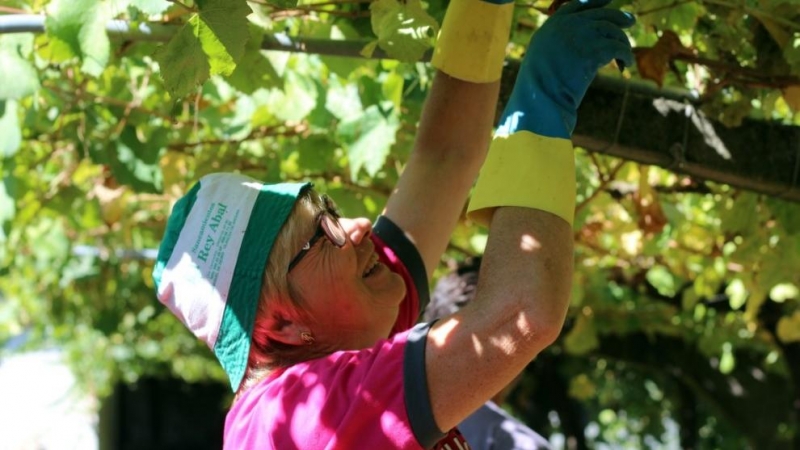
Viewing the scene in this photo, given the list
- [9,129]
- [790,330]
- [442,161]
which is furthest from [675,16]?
[790,330]

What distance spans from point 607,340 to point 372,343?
7.23 m

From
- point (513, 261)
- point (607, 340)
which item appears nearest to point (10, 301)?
point (607, 340)

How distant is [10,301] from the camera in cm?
1188

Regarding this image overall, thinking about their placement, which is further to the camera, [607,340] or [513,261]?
[607,340]

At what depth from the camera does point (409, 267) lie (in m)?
2.24

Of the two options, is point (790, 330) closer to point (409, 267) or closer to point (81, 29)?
point (409, 267)

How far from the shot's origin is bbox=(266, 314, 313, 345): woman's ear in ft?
6.22

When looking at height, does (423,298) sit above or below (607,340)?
above

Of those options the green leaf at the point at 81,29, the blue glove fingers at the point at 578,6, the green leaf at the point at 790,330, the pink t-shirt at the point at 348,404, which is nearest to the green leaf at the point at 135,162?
the green leaf at the point at 81,29

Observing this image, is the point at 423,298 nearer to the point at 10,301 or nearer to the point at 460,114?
the point at 460,114

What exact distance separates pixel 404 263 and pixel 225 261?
0.46 meters

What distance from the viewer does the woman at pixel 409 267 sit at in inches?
60.9

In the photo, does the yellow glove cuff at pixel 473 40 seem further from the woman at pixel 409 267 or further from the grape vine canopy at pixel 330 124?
the grape vine canopy at pixel 330 124

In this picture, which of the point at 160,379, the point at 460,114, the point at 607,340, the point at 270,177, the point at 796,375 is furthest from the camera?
the point at 160,379
